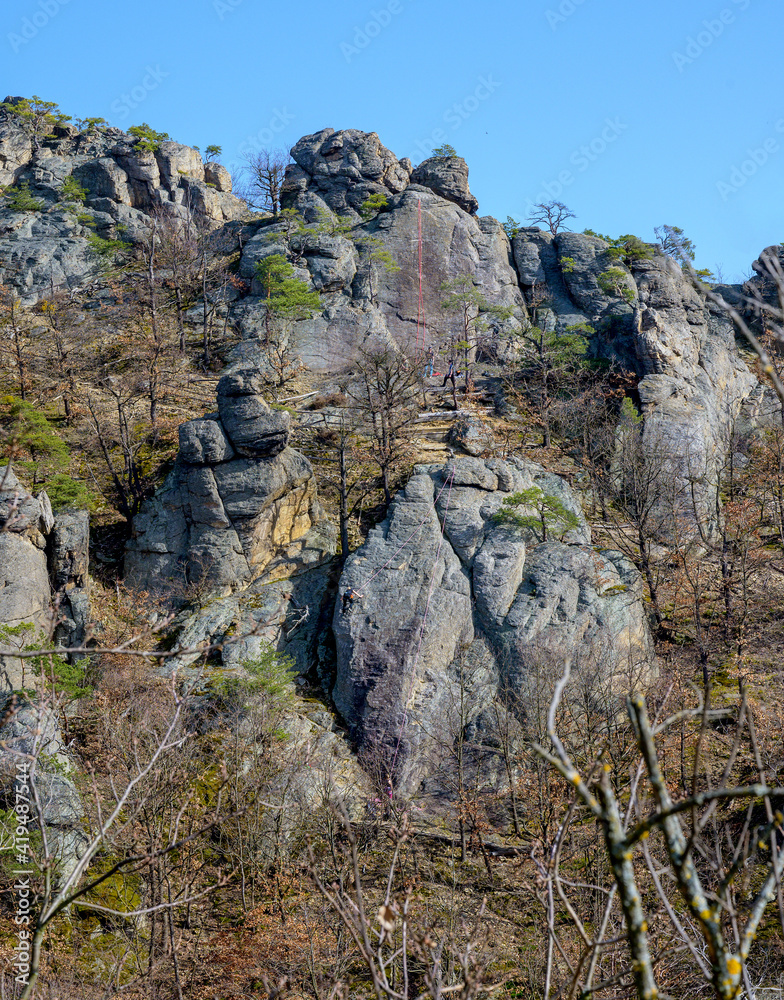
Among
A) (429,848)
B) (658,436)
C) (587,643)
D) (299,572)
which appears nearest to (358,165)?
(658,436)

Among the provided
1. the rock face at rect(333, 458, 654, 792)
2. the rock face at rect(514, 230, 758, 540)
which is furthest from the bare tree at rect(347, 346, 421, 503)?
the rock face at rect(514, 230, 758, 540)

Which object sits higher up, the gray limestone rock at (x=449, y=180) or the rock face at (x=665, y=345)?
the gray limestone rock at (x=449, y=180)

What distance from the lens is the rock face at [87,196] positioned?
127 feet

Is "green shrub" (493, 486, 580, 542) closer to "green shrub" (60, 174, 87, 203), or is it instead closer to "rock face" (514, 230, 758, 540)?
"rock face" (514, 230, 758, 540)

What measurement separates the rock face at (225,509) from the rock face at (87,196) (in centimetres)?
1869

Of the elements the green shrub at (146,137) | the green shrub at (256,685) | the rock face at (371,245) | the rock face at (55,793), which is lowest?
the rock face at (55,793)

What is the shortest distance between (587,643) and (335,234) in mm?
24454

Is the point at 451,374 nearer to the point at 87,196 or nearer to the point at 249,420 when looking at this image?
the point at 249,420

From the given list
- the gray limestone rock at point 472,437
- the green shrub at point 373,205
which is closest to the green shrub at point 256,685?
the gray limestone rock at point 472,437

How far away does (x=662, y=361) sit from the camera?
31.4 meters

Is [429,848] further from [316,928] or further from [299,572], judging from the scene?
[299,572]

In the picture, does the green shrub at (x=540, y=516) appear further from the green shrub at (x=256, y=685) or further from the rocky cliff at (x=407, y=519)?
the green shrub at (x=256, y=685)

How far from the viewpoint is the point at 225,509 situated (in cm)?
2403

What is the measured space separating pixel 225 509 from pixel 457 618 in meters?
7.85
